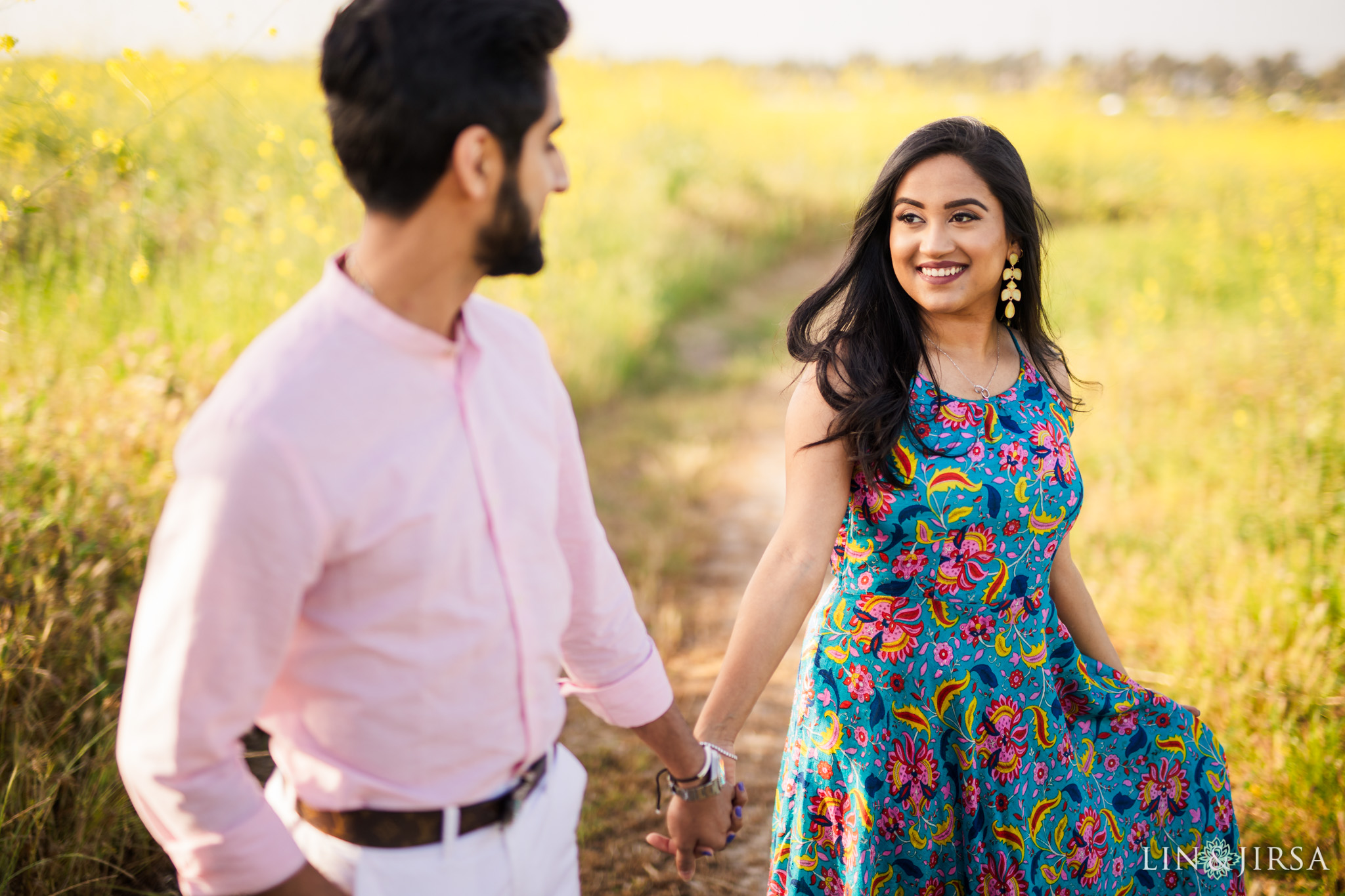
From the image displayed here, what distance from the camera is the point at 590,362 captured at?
6.08 metres

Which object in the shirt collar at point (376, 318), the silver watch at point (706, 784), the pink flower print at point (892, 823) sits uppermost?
the shirt collar at point (376, 318)

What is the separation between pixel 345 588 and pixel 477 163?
0.51 m

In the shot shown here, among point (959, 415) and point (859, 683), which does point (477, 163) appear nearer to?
point (959, 415)

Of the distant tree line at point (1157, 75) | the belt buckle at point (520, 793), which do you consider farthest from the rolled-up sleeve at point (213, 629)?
the distant tree line at point (1157, 75)

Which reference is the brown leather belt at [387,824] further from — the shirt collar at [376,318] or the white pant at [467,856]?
the shirt collar at [376,318]

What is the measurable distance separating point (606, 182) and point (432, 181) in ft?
28.2

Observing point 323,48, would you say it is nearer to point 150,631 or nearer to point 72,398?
point 150,631

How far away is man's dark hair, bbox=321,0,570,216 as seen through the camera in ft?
3.22

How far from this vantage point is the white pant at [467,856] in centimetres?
109

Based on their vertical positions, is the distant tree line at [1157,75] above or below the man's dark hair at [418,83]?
above

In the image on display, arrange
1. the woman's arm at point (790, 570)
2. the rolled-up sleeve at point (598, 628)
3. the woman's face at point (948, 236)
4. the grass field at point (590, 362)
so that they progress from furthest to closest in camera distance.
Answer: the grass field at point (590, 362) < the woman's face at point (948, 236) < the woman's arm at point (790, 570) < the rolled-up sleeve at point (598, 628)

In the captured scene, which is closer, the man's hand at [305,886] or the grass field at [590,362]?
the man's hand at [305,886]

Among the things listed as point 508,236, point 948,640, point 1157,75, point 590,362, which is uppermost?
point 1157,75

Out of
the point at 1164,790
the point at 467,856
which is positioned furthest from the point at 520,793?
the point at 1164,790
